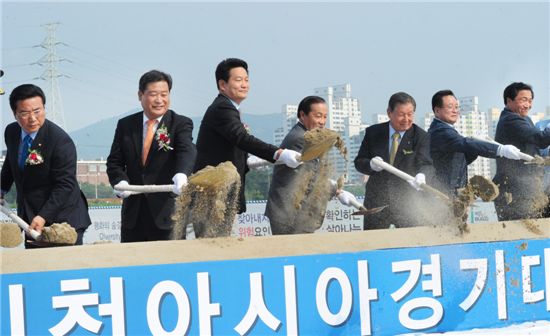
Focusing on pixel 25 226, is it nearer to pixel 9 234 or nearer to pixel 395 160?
pixel 9 234

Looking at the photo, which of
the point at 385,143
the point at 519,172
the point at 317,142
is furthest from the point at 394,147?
the point at 519,172

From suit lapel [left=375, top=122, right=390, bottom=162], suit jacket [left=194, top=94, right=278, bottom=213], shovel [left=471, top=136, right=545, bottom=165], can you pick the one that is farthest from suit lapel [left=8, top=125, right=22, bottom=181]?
shovel [left=471, top=136, right=545, bottom=165]

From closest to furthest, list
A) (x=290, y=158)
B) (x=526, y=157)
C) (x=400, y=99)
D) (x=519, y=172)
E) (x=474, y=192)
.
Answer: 1. (x=290, y=158)
2. (x=474, y=192)
3. (x=400, y=99)
4. (x=526, y=157)
5. (x=519, y=172)

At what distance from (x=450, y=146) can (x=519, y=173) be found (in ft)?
2.18

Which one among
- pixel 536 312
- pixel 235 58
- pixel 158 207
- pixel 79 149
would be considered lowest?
pixel 536 312

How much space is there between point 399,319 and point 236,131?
125cm

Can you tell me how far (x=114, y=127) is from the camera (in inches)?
193

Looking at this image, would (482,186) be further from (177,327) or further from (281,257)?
(177,327)

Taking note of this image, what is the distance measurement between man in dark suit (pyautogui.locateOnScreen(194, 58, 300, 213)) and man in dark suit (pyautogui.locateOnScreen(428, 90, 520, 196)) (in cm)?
159

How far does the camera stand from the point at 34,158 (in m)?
4.36

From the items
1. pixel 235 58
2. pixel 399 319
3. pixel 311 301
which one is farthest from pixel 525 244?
pixel 235 58

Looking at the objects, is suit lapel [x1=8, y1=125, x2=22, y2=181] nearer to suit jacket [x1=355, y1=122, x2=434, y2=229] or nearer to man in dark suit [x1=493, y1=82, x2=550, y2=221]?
suit jacket [x1=355, y1=122, x2=434, y2=229]

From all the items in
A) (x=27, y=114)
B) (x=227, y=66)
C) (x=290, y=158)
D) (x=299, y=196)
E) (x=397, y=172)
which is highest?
(x=227, y=66)

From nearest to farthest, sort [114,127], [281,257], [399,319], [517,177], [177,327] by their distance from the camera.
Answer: [177,327] < [281,257] < [399,319] < [114,127] < [517,177]
